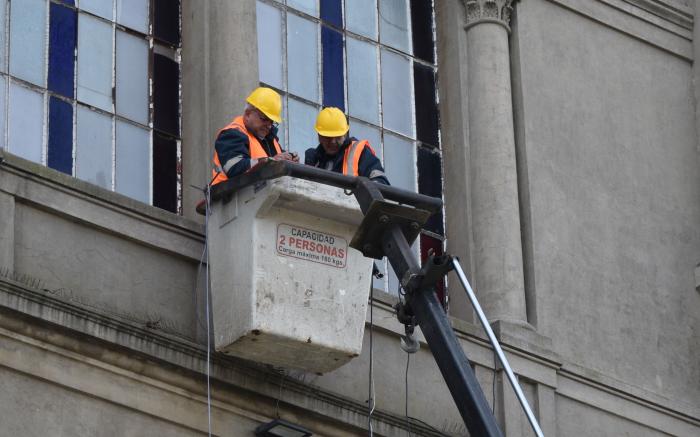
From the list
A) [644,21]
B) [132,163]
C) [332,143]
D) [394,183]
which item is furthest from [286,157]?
[644,21]

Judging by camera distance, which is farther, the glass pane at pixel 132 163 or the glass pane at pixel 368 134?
the glass pane at pixel 368 134

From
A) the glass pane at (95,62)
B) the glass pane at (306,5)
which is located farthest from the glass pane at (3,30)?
the glass pane at (306,5)

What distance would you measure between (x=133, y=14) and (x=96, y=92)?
839 millimetres

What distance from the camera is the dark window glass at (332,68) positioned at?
17.6 metres

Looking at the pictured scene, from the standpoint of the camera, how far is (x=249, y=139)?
15211mm

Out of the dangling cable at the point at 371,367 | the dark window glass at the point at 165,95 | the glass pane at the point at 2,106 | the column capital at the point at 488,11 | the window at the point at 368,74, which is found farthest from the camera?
the column capital at the point at 488,11

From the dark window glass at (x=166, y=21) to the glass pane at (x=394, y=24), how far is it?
2025 millimetres

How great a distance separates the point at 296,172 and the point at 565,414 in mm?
4559

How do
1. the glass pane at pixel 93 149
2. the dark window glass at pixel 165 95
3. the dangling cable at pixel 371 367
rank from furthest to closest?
the dark window glass at pixel 165 95 < the glass pane at pixel 93 149 < the dangling cable at pixel 371 367

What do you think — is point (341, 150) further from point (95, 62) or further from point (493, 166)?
point (493, 166)

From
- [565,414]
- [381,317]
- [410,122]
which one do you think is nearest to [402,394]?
[381,317]

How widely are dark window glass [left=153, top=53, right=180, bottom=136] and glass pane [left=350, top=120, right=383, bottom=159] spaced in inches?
65.5

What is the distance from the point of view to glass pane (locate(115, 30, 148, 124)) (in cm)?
1631

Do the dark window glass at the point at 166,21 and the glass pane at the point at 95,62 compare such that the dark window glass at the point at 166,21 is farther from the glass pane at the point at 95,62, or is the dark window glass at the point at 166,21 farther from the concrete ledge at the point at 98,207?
the concrete ledge at the point at 98,207
